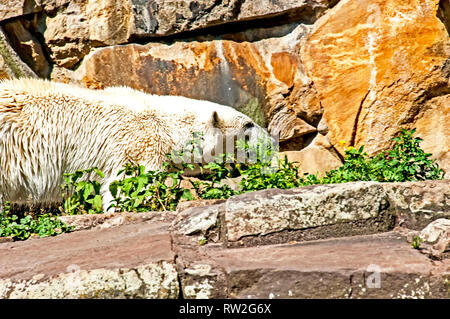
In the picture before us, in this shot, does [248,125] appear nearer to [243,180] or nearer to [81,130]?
[243,180]

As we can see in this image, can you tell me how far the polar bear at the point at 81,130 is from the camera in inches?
213

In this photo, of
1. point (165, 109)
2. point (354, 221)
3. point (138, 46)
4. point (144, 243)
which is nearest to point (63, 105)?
point (165, 109)

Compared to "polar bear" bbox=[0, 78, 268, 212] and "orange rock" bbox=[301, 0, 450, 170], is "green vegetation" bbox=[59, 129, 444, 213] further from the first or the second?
"orange rock" bbox=[301, 0, 450, 170]

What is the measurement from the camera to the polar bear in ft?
17.8

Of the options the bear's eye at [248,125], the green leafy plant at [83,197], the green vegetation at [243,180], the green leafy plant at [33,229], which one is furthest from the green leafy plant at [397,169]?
the green leafy plant at [33,229]

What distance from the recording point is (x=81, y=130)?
19.1ft

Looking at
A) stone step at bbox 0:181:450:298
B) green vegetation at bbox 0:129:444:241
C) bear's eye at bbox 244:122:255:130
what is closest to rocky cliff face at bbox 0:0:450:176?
bear's eye at bbox 244:122:255:130

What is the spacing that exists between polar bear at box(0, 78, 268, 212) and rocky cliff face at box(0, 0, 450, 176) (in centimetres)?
63

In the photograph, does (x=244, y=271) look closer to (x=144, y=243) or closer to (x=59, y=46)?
(x=144, y=243)

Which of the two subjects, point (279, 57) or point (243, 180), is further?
point (279, 57)

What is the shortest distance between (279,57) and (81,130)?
105 inches

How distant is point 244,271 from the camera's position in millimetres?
2895

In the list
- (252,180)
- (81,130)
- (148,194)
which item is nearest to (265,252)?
(252,180)

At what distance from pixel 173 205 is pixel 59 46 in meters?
3.37
